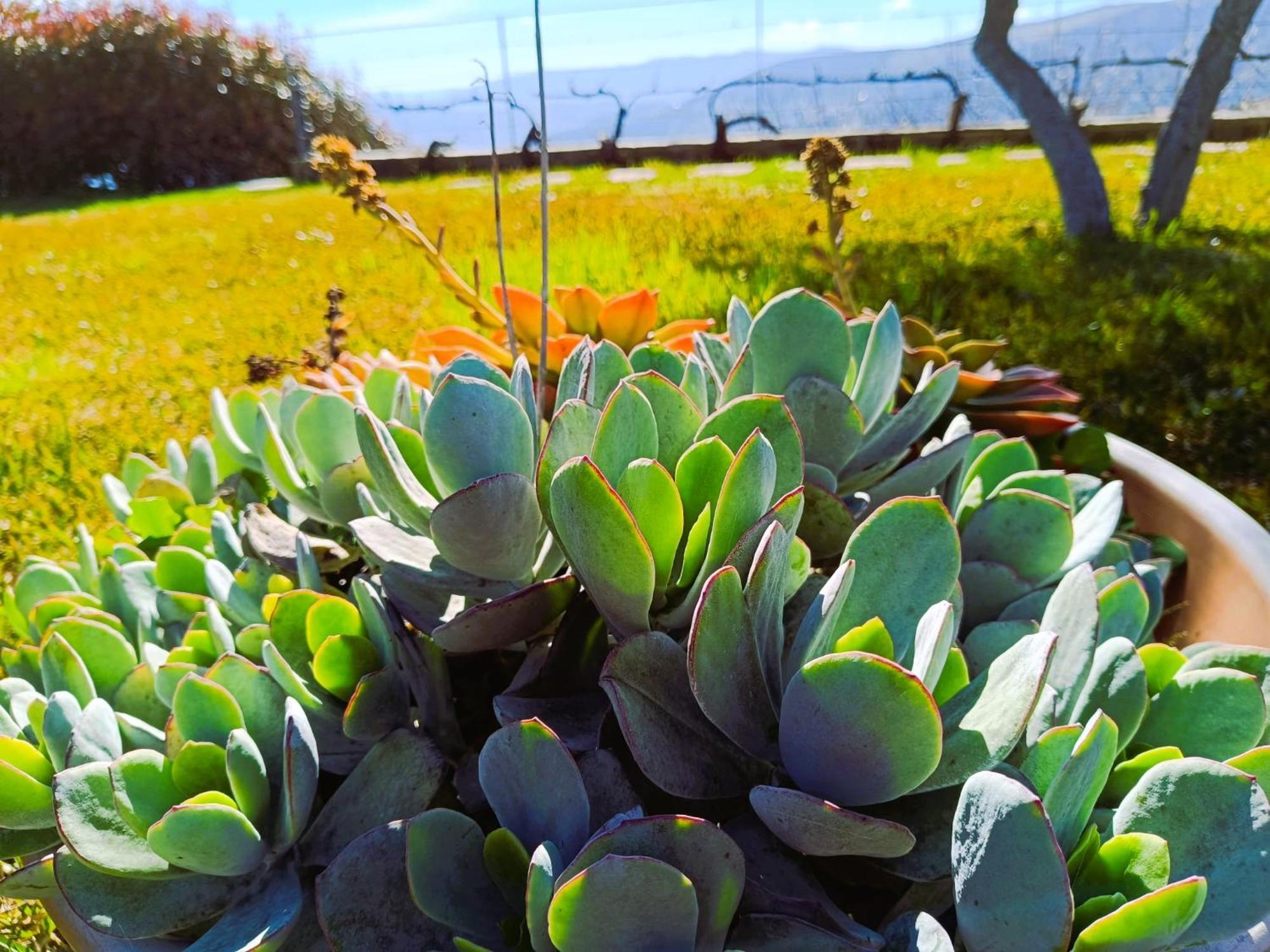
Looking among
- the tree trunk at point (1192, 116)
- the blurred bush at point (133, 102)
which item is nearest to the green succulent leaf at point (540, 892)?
the tree trunk at point (1192, 116)

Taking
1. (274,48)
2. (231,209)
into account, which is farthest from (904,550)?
(274,48)

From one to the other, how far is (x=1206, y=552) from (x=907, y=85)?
9285 mm

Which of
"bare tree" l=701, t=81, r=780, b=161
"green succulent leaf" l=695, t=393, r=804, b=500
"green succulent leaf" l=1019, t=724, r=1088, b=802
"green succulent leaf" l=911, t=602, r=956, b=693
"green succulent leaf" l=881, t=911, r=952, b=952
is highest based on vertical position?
"bare tree" l=701, t=81, r=780, b=161

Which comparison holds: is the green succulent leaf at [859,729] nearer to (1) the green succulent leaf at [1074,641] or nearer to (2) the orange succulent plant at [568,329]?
(1) the green succulent leaf at [1074,641]

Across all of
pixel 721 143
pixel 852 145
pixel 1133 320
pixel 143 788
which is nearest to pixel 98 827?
pixel 143 788

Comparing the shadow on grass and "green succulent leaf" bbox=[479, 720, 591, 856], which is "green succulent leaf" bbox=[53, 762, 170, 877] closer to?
"green succulent leaf" bbox=[479, 720, 591, 856]

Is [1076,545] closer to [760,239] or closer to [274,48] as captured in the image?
[760,239]

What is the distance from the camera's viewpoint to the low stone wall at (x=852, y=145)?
7.33m

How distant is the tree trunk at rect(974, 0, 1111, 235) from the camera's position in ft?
12.2

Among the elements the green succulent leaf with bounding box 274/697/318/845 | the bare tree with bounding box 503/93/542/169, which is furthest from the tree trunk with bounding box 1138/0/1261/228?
the green succulent leaf with bounding box 274/697/318/845

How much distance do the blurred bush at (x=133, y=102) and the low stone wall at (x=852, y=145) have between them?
14.4 ft

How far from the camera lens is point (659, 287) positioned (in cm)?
249

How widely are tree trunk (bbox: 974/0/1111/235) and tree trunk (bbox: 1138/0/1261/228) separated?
0.86 ft

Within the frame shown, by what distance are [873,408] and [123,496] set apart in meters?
0.74
